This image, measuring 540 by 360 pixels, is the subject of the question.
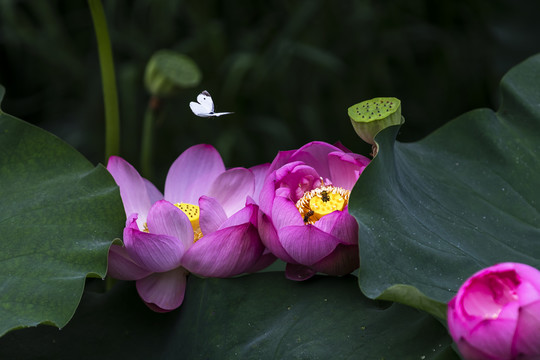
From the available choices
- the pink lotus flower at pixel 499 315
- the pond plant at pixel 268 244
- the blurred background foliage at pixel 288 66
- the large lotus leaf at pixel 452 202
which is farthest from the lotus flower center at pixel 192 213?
the blurred background foliage at pixel 288 66

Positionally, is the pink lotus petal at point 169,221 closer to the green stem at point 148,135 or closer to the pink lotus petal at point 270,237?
the pink lotus petal at point 270,237

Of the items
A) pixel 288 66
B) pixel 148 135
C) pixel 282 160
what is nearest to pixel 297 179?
pixel 282 160

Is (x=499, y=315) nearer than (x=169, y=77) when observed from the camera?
Yes

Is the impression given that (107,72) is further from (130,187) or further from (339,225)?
(339,225)

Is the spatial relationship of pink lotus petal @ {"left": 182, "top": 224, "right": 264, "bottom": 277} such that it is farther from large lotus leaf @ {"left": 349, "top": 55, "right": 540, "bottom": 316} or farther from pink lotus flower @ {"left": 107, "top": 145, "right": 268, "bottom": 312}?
large lotus leaf @ {"left": 349, "top": 55, "right": 540, "bottom": 316}

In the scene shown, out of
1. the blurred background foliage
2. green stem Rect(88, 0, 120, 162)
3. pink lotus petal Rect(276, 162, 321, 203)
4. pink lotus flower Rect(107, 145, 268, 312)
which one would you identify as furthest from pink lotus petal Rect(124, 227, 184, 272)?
the blurred background foliage

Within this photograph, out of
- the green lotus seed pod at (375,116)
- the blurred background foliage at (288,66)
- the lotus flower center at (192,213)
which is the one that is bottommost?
the blurred background foliage at (288,66)

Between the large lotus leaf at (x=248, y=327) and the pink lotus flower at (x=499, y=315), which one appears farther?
the large lotus leaf at (x=248, y=327)
